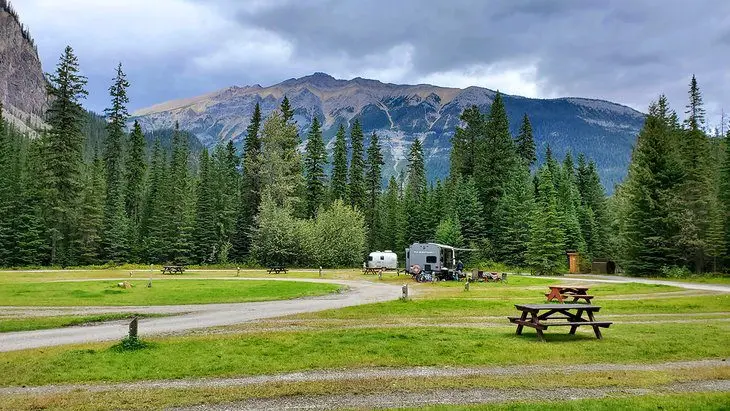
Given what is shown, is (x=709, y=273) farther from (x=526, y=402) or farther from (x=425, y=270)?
(x=526, y=402)

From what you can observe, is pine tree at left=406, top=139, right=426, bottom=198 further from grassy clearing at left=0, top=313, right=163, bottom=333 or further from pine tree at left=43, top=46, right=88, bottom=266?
grassy clearing at left=0, top=313, right=163, bottom=333

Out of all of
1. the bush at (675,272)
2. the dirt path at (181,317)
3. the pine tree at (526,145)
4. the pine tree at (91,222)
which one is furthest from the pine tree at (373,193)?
the dirt path at (181,317)

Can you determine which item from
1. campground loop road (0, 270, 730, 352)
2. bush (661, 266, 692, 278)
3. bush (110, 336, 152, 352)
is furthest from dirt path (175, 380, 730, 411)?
bush (661, 266, 692, 278)

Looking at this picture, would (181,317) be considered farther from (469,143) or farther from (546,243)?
(469,143)

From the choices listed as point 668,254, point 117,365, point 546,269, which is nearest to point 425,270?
point 546,269

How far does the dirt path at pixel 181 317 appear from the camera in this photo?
16.1 m

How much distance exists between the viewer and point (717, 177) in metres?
51.7

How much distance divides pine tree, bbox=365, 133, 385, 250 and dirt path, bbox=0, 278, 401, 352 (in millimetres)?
53432

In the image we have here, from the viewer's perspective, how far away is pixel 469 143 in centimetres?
8244

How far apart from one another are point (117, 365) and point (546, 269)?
50.7 m

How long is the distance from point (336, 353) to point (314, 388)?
3287mm

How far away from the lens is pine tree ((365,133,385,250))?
281 feet

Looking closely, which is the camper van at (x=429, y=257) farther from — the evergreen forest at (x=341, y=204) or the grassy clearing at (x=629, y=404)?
the grassy clearing at (x=629, y=404)

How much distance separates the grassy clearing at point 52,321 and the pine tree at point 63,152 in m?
42.9
